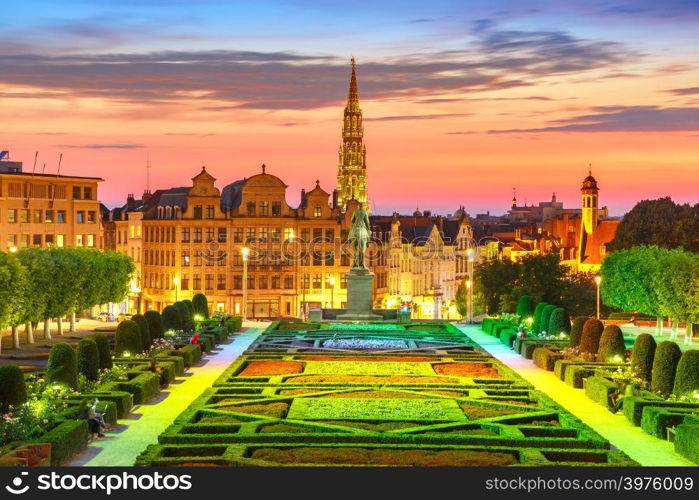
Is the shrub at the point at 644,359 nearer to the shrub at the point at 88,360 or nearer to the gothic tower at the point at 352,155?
the shrub at the point at 88,360

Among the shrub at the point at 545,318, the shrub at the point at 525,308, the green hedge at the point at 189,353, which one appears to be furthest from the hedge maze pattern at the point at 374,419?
the shrub at the point at 525,308

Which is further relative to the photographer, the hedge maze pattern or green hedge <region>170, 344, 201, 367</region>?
green hedge <region>170, 344, 201, 367</region>

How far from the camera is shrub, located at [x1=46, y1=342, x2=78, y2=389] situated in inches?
1427

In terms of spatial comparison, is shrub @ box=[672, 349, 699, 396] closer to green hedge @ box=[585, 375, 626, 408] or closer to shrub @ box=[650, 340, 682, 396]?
shrub @ box=[650, 340, 682, 396]

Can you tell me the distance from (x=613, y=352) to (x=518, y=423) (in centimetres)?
1418

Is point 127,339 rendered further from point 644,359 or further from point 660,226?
point 660,226

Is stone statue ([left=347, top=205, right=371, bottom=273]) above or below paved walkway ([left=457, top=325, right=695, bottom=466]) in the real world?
above

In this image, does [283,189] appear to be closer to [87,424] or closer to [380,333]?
[380,333]

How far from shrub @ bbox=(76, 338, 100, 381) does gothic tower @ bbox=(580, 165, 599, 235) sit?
445 feet

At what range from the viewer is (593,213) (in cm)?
17112

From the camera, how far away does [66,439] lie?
29.0 m

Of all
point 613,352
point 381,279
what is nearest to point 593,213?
point 381,279

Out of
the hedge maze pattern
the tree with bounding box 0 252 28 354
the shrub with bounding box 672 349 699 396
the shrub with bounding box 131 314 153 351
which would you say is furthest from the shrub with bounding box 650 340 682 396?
the tree with bounding box 0 252 28 354
